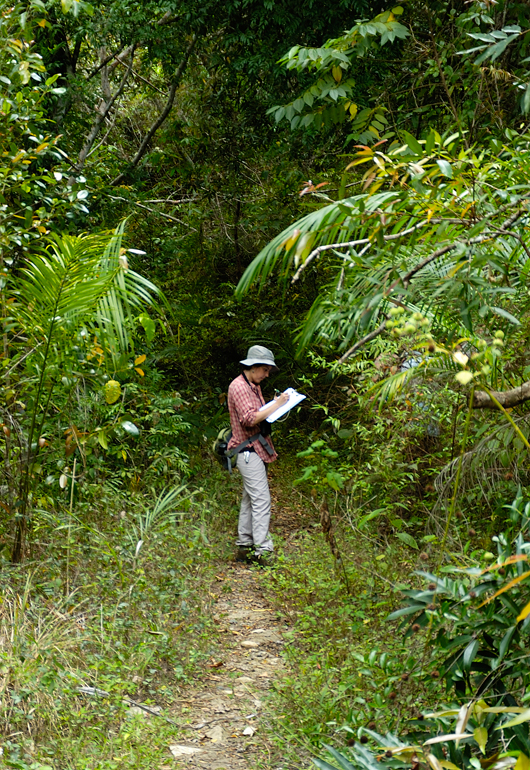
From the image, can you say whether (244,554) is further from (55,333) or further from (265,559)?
(55,333)

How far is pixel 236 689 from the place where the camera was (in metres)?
4.76

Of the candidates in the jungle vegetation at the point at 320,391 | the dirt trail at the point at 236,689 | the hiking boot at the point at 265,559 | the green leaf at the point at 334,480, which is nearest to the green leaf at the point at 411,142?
the jungle vegetation at the point at 320,391

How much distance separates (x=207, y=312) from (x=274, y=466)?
2283 mm

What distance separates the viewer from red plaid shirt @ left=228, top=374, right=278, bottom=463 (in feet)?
22.9

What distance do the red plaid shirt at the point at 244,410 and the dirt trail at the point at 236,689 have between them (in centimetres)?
113

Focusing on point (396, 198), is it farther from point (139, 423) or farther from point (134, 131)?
point (134, 131)

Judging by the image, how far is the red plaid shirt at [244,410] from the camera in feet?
22.9

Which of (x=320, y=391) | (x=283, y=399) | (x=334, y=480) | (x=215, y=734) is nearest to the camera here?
(x=215, y=734)

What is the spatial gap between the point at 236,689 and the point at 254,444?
8.67 ft

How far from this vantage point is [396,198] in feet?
9.58

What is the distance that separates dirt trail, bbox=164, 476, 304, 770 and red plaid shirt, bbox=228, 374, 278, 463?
113 centimetres

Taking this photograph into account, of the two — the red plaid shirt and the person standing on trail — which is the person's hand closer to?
the person standing on trail

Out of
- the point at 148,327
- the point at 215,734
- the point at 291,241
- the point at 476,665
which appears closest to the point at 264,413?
the point at 148,327

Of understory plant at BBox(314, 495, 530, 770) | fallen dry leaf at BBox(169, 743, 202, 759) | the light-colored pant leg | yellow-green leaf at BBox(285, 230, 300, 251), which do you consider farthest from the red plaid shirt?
yellow-green leaf at BBox(285, 230, 300, 251)
